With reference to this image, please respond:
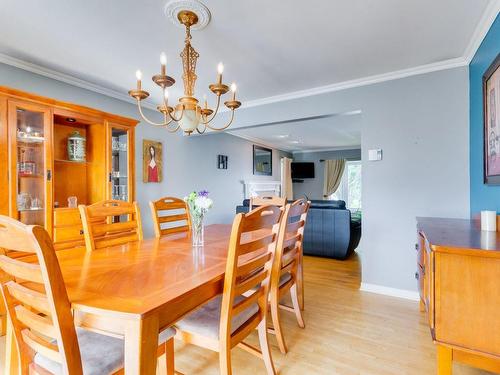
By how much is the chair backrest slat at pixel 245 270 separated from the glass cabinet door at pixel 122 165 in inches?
81.9

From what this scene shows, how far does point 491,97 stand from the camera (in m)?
1.83

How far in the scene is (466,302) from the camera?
117 centimetres

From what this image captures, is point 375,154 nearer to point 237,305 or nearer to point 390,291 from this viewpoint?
point 390,291

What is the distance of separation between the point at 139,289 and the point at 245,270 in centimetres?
45

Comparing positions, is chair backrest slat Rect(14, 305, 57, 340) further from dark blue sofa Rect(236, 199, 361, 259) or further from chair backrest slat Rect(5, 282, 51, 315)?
dark blue sofa Rect(236, 199, 361, 259)

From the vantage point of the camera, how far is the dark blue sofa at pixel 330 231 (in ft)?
12.8

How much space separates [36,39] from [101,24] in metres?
0.66

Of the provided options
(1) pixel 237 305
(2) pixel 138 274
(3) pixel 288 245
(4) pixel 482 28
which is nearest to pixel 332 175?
(4) pixel 482 28

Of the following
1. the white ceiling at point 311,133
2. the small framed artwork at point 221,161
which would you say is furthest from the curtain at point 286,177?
the small framed artwork at point 221,161

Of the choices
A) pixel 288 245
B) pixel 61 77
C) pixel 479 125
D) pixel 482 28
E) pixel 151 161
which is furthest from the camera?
pixel 151 161

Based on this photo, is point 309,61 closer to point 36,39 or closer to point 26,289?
point 36,39

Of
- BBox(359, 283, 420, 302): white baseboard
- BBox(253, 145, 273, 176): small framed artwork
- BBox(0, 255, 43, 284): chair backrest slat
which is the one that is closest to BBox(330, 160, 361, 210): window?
BBox(253, 145, 273, 176): small framed artwork

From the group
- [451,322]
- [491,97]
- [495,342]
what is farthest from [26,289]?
[491,97]

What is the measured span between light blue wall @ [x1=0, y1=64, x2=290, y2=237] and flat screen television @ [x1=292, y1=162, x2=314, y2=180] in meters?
1.76
